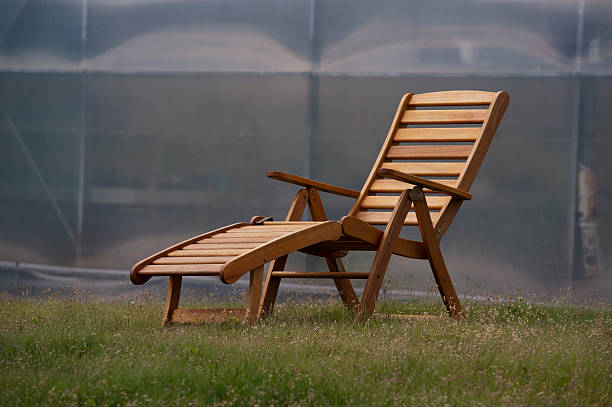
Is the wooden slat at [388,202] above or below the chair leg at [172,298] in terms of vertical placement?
above

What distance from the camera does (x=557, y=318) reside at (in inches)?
170

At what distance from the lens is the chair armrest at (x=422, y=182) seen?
3.51m

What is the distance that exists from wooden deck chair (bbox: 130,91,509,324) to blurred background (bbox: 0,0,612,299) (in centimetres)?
163

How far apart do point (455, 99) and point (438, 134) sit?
0.26 metres

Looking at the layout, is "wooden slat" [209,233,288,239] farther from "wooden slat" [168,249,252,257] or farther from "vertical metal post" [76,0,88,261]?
"vertical metal post" [76,0,88,261]

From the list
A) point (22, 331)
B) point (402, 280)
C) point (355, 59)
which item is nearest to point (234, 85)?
point (355, 59)

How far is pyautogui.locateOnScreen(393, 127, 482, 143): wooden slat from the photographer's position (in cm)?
434

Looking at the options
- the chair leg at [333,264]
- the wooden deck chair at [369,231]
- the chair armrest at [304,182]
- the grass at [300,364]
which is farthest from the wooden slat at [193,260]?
the chair leg at [333,264]

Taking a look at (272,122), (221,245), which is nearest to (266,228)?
(221,245)

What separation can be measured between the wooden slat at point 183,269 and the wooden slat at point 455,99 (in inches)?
76.9

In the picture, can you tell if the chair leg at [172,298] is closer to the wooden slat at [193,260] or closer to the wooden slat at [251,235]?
the wooden slat at [193,260]

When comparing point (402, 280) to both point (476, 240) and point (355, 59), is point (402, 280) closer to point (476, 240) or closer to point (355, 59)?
point (476, 240)

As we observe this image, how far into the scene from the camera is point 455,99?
455 centimetres

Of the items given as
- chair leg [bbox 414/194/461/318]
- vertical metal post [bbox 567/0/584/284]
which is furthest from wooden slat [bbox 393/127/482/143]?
vertical metal post [bbox 567/0/584/284]
